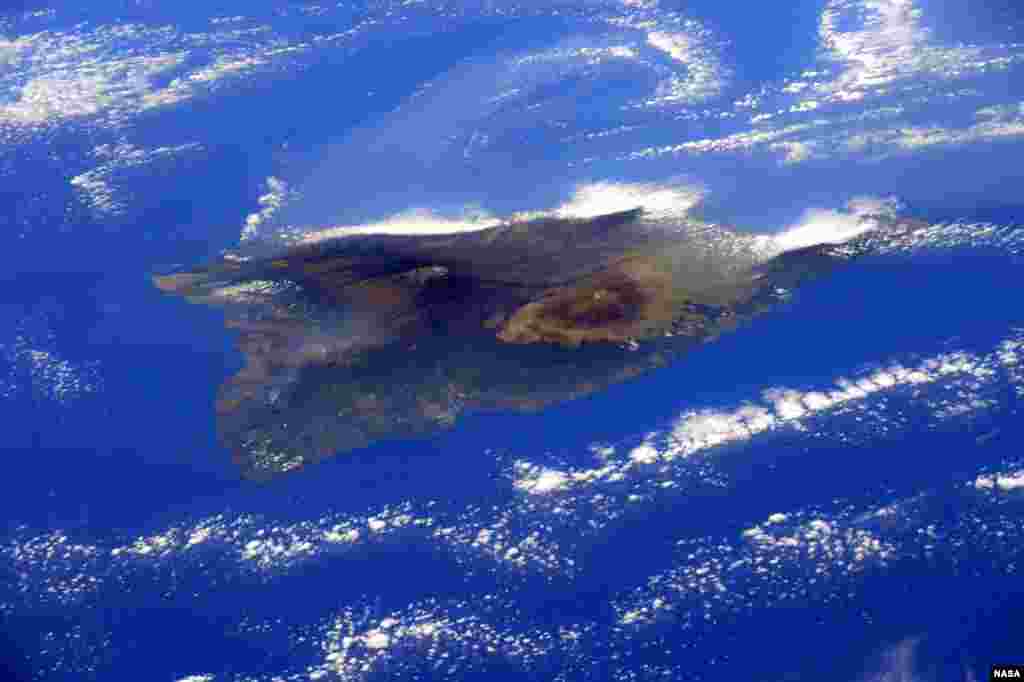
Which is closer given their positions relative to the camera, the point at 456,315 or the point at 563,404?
the point at 563,404

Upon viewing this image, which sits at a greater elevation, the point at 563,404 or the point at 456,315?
the point at 456,315

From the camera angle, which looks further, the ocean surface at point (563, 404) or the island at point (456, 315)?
the island at point (456, 315)

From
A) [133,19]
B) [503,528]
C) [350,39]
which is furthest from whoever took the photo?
[133,19]

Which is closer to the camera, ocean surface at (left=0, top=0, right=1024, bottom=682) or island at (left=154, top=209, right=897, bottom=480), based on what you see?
ocean surface at (left=0, top=0, right=1024, bottom=682)

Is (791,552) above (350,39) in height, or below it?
below

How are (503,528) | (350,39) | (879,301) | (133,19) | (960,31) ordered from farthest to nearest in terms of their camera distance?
(133,19), (350,39), (960,31), (879,301), (503,528)

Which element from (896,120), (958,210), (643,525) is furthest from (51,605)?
(896,120)

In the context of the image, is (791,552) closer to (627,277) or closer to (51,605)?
(627,277)

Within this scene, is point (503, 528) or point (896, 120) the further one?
point (896, 120)
